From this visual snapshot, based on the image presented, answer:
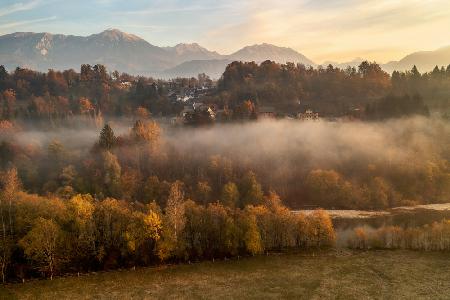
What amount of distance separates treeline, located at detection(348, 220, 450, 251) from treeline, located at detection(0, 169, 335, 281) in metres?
4.91

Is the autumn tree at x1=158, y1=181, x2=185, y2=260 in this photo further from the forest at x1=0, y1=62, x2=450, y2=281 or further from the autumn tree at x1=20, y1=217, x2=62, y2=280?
the autumn tree at x1=20, y1=217, x2=62, y2=280

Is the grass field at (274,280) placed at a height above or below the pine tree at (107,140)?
below

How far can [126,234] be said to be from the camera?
62.5 m

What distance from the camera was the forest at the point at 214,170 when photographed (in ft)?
208

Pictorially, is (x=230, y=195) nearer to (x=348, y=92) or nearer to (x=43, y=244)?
(x=43, y=244)

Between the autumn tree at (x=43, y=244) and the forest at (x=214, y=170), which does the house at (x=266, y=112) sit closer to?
the forest at (x=214, y=170)

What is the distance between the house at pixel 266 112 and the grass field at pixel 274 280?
303 feet

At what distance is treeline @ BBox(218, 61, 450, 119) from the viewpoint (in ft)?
465

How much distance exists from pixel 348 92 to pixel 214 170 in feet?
288

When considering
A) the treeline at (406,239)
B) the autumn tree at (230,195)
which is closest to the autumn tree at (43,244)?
the autumn tree at (230,195)

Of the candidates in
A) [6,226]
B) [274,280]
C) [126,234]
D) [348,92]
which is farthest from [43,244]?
[348,92]

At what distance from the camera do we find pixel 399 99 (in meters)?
140

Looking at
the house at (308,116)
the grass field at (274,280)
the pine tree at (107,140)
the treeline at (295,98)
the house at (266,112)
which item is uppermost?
the treeline at (295,98)

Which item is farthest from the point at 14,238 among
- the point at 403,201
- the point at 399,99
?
the point at 399,99
